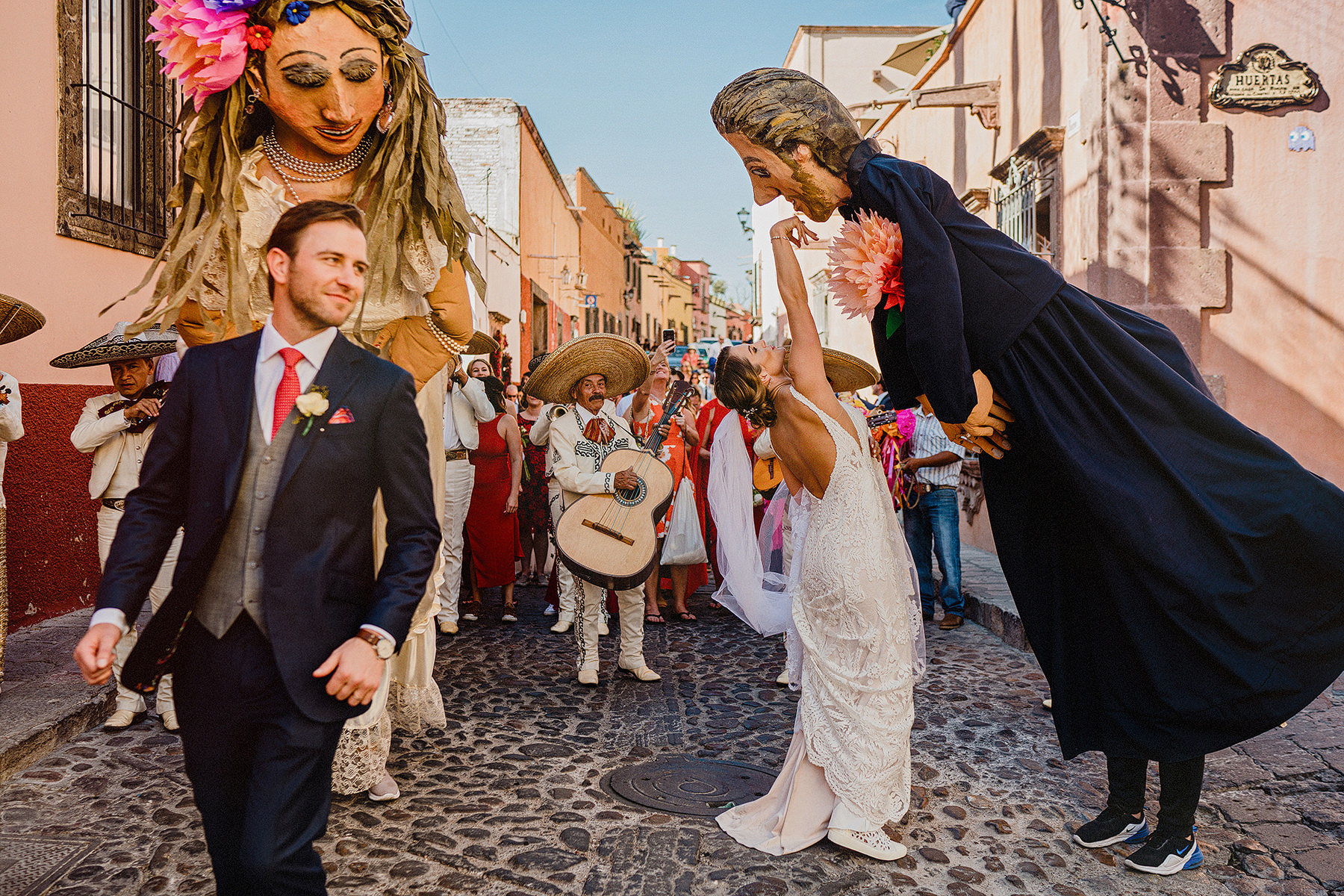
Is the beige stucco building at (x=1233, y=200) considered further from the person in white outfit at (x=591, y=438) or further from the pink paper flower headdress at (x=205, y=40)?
the pink paper flower headdress at (x=205, y=40)

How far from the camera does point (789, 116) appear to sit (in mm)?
3180

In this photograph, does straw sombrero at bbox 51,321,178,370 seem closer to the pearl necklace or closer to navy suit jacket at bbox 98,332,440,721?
the pearl necklace

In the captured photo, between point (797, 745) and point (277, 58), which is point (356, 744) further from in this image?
point (277, 58)

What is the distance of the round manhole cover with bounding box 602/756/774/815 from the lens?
13.5ft

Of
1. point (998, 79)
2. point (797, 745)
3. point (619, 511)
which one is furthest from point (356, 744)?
point (998, 79)

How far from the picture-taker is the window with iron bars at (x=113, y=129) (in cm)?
696

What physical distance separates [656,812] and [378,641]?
231 centimetres

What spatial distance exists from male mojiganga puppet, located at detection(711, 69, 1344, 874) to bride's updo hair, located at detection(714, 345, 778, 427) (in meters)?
0.72

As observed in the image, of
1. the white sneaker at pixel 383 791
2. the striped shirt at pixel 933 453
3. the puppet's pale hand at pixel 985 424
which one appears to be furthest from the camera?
the striped shirt at pixel 933 453

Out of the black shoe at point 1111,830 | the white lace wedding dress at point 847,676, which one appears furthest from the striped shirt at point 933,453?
the black shoe at point 1111,830

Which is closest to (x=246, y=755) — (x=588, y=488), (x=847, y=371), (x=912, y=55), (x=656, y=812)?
(x=656, y=812)

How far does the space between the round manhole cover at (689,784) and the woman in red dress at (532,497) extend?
4889 millimetres

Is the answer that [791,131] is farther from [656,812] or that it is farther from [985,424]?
[656,812]

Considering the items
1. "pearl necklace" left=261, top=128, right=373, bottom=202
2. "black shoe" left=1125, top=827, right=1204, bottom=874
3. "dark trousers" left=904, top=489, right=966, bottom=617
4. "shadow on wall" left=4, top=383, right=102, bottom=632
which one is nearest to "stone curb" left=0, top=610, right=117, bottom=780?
"shadow on wall" left=4, top=383, right=102, bottom=632
